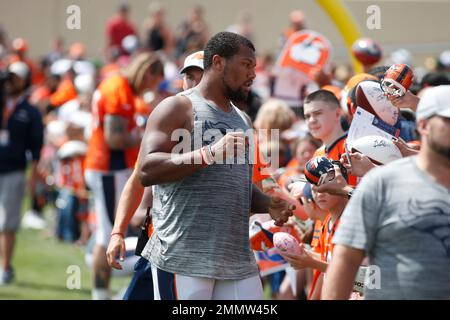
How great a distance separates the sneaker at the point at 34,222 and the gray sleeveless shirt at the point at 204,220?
10.2m

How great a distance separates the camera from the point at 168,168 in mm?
4246

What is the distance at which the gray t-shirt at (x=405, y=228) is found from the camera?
3.53 m

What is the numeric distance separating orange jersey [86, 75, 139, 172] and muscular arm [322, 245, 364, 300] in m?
4.94

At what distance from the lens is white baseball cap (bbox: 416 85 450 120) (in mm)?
3590

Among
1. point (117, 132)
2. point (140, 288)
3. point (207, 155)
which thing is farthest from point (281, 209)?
point (117, 132)

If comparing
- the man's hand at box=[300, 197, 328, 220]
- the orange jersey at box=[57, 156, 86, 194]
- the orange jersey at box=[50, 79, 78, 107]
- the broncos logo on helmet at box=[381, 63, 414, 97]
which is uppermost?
the broncos logo on helmet at box=[381, 63, 414, 97]

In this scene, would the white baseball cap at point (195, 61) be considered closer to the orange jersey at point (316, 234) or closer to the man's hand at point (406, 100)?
the man's hand at point (406, 100)

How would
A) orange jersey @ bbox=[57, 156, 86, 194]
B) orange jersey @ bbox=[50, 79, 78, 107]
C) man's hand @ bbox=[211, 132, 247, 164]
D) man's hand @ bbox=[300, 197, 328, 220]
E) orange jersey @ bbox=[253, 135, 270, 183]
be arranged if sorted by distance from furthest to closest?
orange jersey @ bbox=[50, 79, 78, 107] → orange jersey @ bbox=[57, 156, 86, 194] → man's hand @ bbox=[300, 197, 328, 220] → orange jersey @ bbox=[253, 135, 270, 183] → man's hand @ bbox=[211, 132, 247, 164]

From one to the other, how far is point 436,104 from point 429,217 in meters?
0.47

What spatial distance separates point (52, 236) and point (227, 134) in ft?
32.1

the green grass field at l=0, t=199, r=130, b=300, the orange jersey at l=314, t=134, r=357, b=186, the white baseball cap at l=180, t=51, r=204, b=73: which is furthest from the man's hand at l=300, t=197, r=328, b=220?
the green grass field at l=0, t=199, r=130, b=300

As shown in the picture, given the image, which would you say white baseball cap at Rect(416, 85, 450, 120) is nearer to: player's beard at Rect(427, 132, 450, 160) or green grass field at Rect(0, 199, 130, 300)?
player's beard at Rect(427, 132, 450, 160)

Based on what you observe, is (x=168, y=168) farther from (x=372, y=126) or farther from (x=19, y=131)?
(x=19, y=131)
